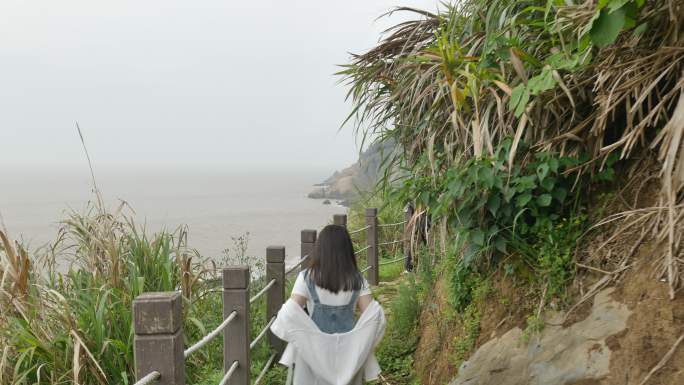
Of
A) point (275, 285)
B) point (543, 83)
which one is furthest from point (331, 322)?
point (543, 83)

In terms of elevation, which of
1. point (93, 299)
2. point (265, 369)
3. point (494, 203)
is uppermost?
point (494, 203)

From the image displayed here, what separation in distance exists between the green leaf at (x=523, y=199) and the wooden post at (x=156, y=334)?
203 centimetres

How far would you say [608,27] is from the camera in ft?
9.05

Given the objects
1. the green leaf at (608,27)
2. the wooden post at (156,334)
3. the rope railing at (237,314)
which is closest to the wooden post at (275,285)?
the rope railing at (237,314)

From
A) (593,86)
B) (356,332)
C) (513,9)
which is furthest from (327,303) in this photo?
(513,9)

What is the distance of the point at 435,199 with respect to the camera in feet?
13.5

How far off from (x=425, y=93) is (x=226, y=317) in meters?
2.38

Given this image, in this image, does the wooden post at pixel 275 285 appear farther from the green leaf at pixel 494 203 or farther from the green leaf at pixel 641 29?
the green leaf at pixel 641 29

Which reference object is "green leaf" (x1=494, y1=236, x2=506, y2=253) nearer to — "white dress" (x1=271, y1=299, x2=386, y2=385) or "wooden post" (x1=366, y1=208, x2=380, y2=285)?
"white dress" (x1=271, y1=299, x2=386, y2=385)

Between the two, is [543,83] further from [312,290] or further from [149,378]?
[149,378]

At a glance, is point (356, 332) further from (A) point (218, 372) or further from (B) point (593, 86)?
(B) point (593, 86)

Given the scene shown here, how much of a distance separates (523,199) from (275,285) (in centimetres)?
238

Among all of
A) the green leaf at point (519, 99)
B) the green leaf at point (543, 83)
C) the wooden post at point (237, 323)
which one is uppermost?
the green leaf at point (543, 83)

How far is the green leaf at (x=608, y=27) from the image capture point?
107 inches
